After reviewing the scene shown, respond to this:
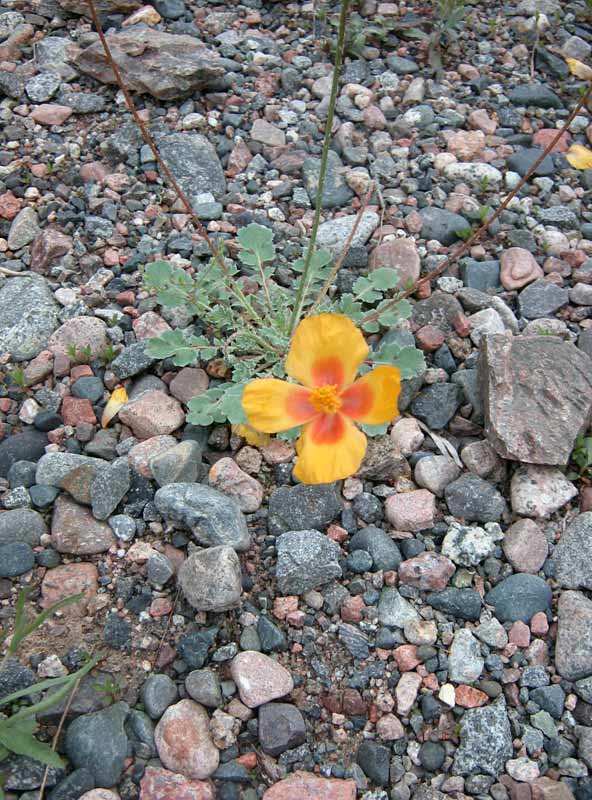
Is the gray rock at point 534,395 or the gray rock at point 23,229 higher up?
the gray rock at point 534,395

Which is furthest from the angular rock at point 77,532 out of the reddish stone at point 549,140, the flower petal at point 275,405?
the reddish stone at point 549,140

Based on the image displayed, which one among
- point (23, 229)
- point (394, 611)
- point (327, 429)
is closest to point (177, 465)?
point (327, 429)

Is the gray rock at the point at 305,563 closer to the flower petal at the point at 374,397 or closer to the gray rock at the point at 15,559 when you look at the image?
the flower petal at the point at 374,397

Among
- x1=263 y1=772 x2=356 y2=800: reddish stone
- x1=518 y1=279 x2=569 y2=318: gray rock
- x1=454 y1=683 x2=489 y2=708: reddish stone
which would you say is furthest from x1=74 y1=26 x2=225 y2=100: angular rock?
x1=263 y1=772 x2=356 y2=800: reddish stone

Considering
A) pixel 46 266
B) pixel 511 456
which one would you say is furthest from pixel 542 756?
pixel 46 266

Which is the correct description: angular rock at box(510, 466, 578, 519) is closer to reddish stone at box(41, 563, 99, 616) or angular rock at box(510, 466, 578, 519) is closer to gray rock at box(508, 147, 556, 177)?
reddish stone at box(41, 563, 99, 616)

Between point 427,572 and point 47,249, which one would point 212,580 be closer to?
point 427,572
